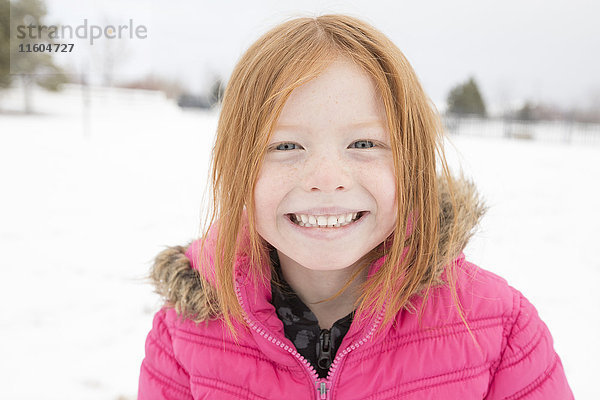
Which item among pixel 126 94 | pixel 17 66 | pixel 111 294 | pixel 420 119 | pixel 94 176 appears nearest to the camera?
pixel 420 119

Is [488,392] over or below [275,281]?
below

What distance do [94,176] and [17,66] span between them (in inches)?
658

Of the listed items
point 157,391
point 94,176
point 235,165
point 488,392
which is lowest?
point 94,176

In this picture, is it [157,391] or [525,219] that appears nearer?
[157,391]

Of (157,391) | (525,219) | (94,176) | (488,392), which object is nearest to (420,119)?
(488,392)

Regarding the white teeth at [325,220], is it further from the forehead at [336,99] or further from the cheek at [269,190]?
the forehead at [336,99]

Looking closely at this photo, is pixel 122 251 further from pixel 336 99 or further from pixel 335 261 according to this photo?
pixel 336 99

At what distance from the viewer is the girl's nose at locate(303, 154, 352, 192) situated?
3.53 feet

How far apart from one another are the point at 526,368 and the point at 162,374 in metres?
1.05

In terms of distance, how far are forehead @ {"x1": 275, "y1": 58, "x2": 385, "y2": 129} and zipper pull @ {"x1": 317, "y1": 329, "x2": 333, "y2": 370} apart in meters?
0.66

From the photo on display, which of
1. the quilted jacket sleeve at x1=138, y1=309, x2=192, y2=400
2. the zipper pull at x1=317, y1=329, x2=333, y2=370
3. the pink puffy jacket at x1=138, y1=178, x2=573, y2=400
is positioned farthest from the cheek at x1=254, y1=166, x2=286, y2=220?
the quilted jacket sleeve at x1=138, y1=309, x2=192, y2=400

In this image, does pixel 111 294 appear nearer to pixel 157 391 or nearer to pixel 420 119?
pixel 157 391

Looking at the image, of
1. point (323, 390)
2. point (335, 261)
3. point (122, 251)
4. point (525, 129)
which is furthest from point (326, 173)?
point (525, 129)

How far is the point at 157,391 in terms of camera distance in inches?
54.5
